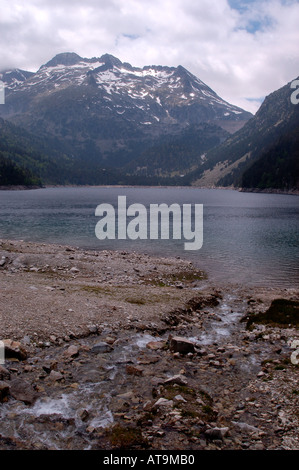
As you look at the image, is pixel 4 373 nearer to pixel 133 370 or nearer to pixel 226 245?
pixel 133 370

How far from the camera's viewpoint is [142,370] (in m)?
13.3

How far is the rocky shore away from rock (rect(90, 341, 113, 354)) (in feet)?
0.15

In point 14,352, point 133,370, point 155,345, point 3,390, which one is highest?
point 14,352

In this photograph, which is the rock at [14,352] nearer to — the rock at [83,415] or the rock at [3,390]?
the rock at [3,390]

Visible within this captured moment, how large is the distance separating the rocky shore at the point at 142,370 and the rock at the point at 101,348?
0.05 meters

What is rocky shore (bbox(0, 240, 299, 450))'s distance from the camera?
9617 millimetres

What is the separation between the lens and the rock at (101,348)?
14.9 metres

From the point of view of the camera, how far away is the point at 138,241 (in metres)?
54.3

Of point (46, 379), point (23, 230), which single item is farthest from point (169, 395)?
point (23, 230)

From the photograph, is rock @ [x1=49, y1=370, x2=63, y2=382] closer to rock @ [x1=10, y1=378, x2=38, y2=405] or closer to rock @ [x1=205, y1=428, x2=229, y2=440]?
rock @ [x1=10, y1=378, x2=38, y2=405]

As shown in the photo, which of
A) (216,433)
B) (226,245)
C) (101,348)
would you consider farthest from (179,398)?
(226,245)

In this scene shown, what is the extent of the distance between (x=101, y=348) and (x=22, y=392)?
14.2 ft

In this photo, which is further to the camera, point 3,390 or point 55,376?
point 55,376

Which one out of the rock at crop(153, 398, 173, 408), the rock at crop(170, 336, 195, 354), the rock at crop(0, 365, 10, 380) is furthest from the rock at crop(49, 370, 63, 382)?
the rock at crop(170, 336, 195, 354)
